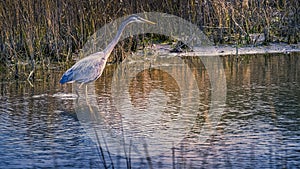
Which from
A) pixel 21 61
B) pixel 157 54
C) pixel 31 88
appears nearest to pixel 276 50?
pixel 157 54

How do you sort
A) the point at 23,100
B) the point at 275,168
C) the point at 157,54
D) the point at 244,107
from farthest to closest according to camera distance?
the point at 157,54 < the point at 23,100 < the point at 244,107 < the point at 275,168

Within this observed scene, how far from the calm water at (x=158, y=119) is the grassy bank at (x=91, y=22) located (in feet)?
3.15

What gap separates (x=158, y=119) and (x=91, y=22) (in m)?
5.85

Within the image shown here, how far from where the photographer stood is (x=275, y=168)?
497 centimetres

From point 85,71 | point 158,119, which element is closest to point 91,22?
point 85,71

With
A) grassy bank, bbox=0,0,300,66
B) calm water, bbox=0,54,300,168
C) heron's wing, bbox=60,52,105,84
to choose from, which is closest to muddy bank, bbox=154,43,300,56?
grassy bank, bbox=0,0,300,66

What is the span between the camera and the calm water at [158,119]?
5.40 metres

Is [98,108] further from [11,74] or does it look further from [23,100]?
[11,74]

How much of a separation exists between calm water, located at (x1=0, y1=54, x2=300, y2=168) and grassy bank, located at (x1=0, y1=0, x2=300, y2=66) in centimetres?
96

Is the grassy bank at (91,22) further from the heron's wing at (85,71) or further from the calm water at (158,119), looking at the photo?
the heron's wing at (85,71)

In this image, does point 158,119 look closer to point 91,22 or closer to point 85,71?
point 85,71

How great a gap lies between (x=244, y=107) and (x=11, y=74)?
15.2 feet

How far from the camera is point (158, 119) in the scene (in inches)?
281

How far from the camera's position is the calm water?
5398 mm
